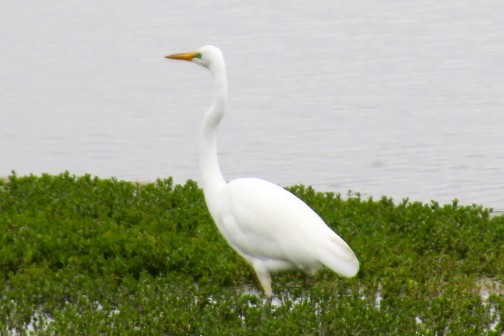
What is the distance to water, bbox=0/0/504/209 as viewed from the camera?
1446cm

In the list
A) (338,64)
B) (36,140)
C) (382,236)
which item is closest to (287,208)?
(382,236)

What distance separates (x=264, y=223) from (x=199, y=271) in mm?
924

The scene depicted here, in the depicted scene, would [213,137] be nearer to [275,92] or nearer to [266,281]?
[266,281]

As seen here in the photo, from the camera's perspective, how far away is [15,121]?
16781 millimetres

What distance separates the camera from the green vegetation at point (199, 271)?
7.74m

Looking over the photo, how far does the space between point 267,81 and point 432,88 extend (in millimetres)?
2370

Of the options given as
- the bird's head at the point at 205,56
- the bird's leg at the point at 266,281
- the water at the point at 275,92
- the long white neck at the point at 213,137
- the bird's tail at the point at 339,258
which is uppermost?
the water at the point at 275,92

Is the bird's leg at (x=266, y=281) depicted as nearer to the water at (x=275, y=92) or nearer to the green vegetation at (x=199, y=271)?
the green vegetation at (x=199, y=271)

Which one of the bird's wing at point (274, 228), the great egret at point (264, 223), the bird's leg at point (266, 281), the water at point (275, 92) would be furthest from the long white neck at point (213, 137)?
the water at point (275, 92)

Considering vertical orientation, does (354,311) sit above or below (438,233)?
below

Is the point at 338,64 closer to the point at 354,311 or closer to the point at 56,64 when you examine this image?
the point at 56,64

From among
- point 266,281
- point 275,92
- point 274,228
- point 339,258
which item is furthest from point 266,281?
point 275,92

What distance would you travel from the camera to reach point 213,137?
859 centimetres

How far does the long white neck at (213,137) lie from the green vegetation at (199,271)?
0.67 meters
